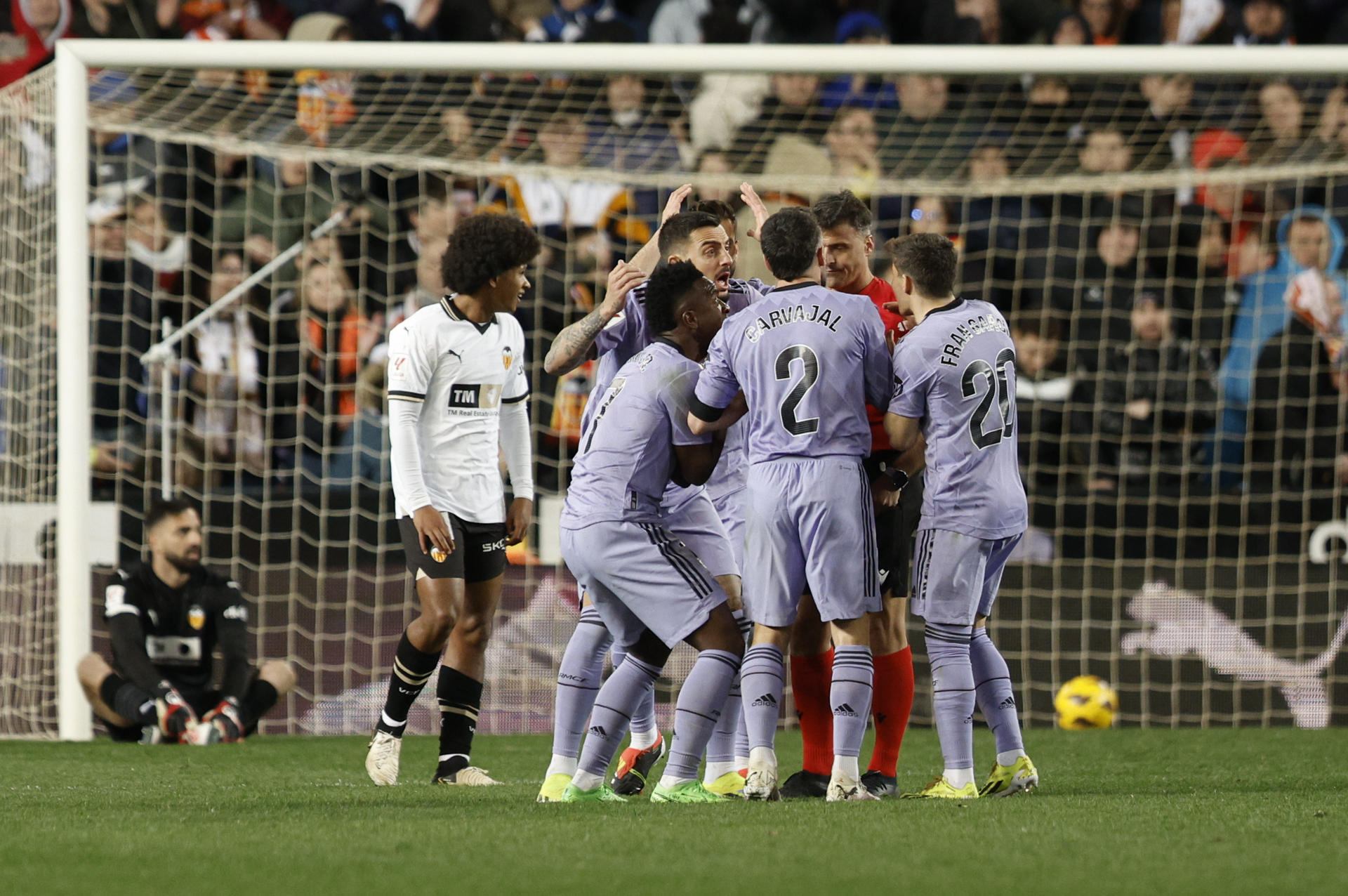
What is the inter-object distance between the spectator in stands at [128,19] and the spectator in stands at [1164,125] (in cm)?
625

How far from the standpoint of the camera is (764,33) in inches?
462

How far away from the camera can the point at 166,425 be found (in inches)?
337

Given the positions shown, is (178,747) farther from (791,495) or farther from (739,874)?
(739,874)

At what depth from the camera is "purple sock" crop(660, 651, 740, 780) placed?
4.70 m

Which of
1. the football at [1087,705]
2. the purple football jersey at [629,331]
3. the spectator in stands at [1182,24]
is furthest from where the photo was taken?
the spectator in stands at [1182,24]

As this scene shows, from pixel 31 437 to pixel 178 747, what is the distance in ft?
6.40

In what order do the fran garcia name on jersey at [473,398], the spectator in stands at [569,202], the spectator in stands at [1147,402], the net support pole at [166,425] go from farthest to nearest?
the spectator in stands at [569,202]
the spectator in stands at [1147,402]
the net support pole at [166,425]
the fran garcia name on jersey at [473,398]

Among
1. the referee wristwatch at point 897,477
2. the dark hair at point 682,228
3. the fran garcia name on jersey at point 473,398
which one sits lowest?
the referee wristwatch at point 897,477

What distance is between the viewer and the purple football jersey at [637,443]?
16.0 ft

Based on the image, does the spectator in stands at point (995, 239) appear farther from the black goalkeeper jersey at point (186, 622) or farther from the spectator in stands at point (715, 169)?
the black goalkeeper jersey at point (186, 622)

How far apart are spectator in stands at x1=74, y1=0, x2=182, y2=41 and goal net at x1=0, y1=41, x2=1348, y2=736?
3.49 feet

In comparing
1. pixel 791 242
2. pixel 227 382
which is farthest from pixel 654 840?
pixel 227 382

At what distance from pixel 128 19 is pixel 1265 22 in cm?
741

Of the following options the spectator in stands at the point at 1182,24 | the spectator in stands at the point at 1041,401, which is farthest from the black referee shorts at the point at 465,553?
the spectator in stands at the point at 1182,24
